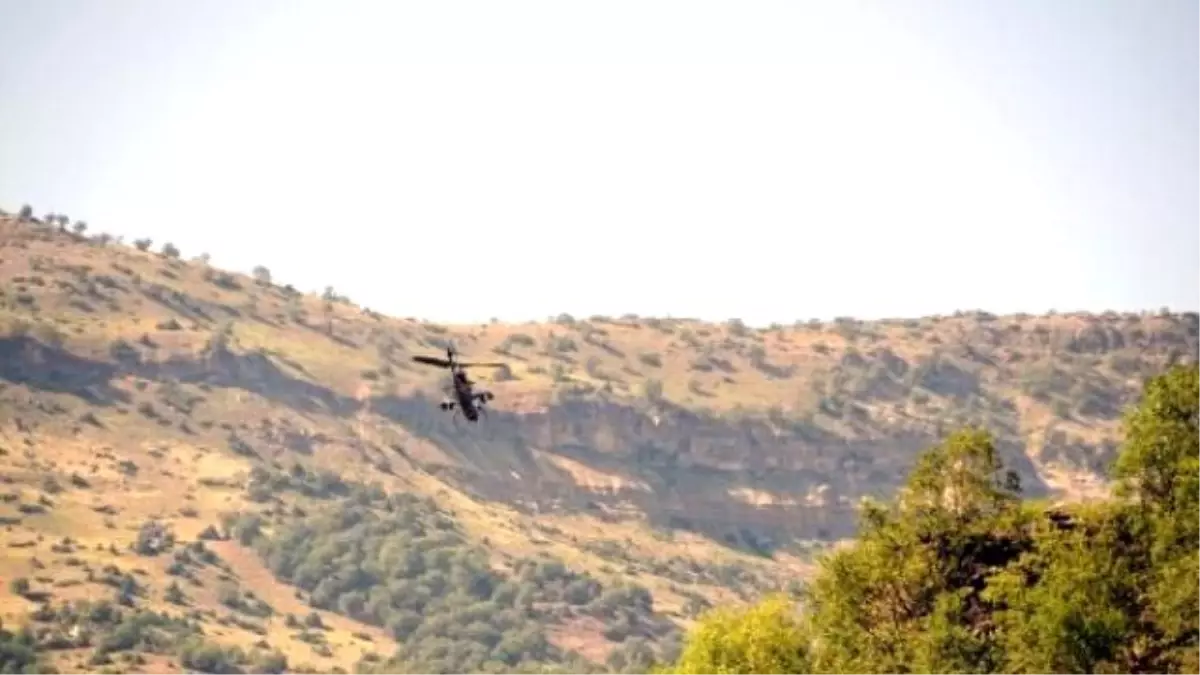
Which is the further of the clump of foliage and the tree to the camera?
the tree

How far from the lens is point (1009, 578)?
1984 inches

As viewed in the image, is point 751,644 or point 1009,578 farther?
point 751,644

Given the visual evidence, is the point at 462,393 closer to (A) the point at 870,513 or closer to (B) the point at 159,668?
(A) the point at 870,513

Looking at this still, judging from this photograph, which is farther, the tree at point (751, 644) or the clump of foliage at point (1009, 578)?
the tree at point (751, 644)

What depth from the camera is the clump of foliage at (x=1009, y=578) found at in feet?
157

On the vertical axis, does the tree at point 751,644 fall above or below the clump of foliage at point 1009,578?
below

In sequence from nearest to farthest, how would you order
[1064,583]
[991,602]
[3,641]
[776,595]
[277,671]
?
[1064,583] → [991,602] → [776,595] → [3,641] → [277,671]

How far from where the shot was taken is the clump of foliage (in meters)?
47.8

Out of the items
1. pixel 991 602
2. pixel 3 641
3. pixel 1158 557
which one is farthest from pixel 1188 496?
pixel 3 641

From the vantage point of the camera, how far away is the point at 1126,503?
53.5 m

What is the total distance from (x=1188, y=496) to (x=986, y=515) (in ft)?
23.7

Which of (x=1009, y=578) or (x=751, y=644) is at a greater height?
(x=1009, y=578)

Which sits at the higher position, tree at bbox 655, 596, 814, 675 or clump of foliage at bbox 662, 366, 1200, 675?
clump of foliage at bbox 662, 366, 1200, 675

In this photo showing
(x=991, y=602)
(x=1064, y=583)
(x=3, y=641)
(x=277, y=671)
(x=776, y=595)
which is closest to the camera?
(x=1064, y=583)
